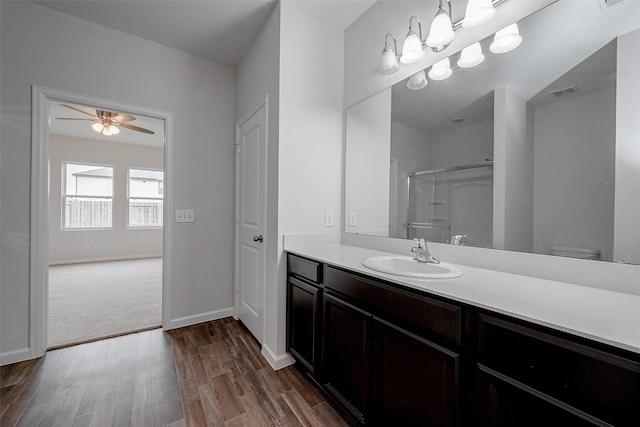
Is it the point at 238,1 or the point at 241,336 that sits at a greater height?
the point at 238,1

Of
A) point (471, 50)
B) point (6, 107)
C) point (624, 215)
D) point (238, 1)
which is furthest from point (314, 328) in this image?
point (6, 107)

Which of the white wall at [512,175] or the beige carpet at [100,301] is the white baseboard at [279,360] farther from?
the white wall at [512,175]

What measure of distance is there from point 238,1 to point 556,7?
192 cm

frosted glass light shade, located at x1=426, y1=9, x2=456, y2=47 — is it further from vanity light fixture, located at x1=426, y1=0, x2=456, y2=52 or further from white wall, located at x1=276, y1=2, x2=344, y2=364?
white wall, located at x1=276, y1=2, x2=344, y2=364

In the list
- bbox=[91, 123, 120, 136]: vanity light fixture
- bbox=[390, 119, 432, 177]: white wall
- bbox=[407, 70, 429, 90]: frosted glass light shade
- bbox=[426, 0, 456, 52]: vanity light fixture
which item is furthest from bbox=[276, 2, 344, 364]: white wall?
bbox=[91, 123, 120, 136]: vanity light fixture

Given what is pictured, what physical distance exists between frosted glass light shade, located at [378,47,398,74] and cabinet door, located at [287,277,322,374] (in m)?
1.51

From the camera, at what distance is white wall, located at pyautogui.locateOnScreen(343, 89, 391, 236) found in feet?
6.27

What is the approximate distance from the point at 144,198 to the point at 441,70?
264 inches

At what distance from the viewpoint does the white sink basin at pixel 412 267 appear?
3.66 feet

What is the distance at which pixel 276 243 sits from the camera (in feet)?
6.13

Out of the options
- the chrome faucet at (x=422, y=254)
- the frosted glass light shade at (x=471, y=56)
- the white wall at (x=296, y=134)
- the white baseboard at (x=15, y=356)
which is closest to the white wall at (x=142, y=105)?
the white baseboard at (x=15, y=356)

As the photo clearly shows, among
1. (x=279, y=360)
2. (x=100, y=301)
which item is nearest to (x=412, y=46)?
(x=279, y=360)

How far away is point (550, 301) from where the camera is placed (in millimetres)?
824

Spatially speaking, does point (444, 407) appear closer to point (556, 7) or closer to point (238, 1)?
point (556, 7)
